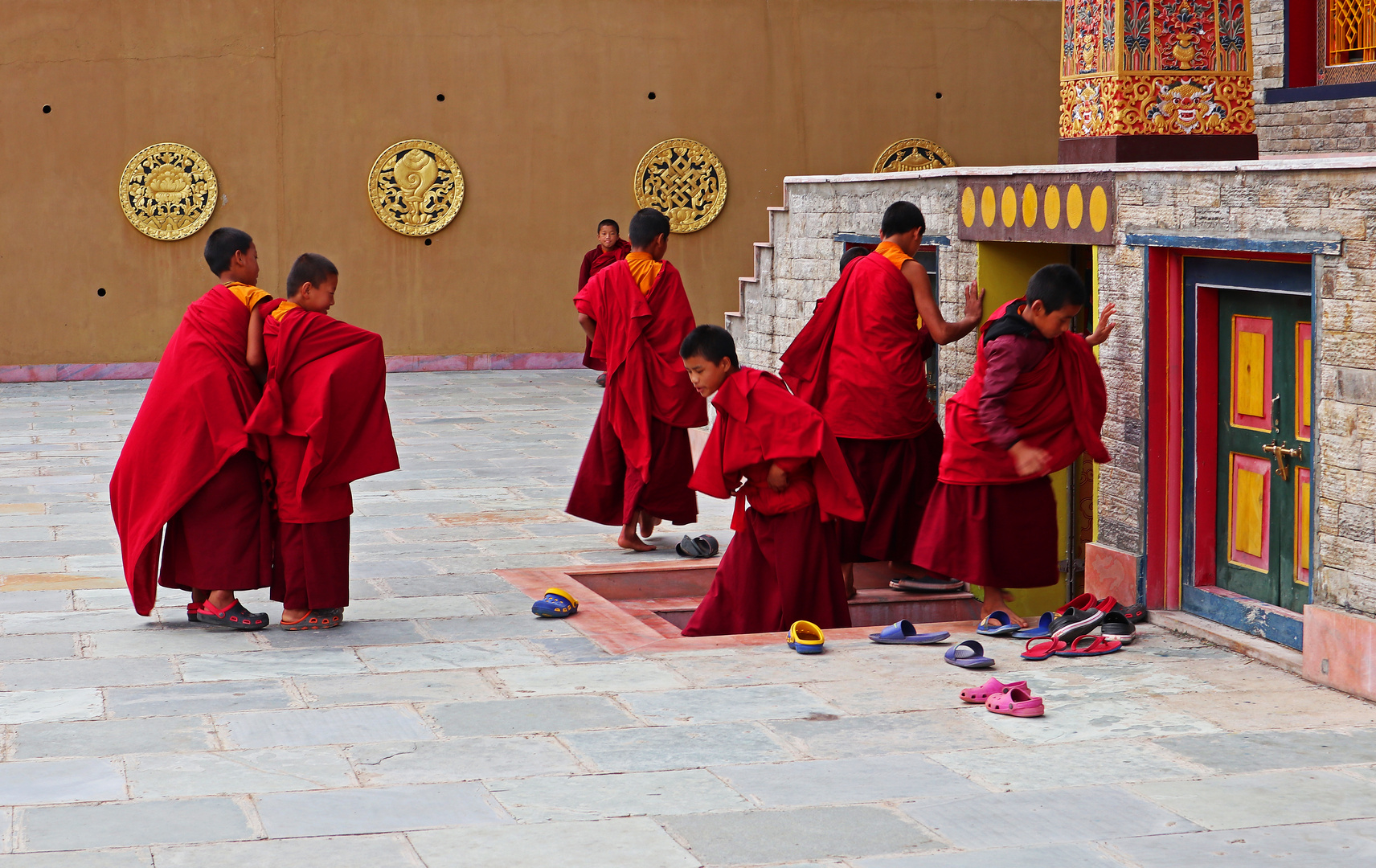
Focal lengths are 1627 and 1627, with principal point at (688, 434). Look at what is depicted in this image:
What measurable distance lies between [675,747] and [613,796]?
1.47 feet

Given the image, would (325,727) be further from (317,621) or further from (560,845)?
(317,621)

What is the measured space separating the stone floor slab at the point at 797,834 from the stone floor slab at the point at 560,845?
7cm

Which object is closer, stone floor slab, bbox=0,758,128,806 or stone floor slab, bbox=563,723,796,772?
stone floor slab, bbox=0,758,128,806

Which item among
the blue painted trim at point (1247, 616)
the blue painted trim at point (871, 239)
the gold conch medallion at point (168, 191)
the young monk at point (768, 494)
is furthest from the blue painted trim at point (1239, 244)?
the gold conch medallion at point (168, 191)

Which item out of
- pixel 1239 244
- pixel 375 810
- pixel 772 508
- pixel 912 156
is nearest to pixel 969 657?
pixel 772 508

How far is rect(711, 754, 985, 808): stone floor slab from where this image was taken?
13.1ft

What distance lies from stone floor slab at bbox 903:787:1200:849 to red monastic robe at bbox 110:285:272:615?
3006 mm

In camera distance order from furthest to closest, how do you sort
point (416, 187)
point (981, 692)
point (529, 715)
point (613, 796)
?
point (416, 187)
point (981, 692)
point (529, 715)
point (613, 796)

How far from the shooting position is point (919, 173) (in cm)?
760

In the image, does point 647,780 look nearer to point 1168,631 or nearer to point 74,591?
point 1168,631

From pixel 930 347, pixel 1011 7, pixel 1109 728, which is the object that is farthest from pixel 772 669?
pixel 1011 7

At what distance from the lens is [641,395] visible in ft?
24.8

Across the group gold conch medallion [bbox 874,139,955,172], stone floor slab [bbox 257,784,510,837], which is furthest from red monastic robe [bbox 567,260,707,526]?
gold conch medallion [bbox 874,139,955,172]

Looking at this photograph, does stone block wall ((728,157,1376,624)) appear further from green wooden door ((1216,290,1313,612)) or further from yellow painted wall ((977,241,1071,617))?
green wooden door ((1216,290,1313,612))
